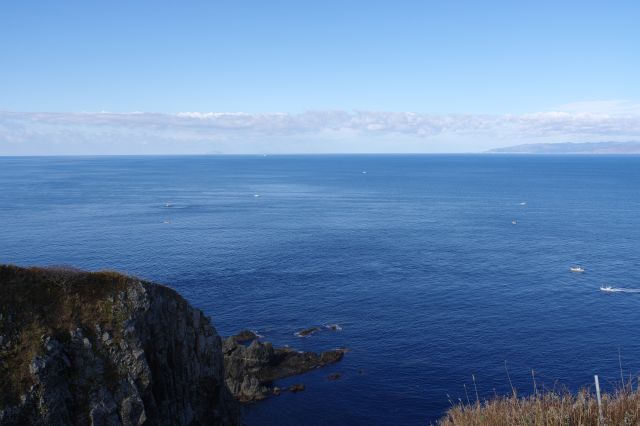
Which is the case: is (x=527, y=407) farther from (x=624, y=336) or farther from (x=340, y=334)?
(x=624, y=336)

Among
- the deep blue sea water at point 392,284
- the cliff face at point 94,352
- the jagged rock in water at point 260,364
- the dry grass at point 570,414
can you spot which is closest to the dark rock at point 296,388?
the deep blue sea water at point 392,284

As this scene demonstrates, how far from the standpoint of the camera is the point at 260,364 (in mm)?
64562

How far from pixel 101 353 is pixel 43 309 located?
17.1 ft

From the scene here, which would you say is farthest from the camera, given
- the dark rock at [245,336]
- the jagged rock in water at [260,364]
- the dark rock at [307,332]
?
the dark rock at [307,332]

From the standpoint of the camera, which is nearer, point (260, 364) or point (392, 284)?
point (260, 364)

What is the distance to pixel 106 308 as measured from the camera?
38781 mm

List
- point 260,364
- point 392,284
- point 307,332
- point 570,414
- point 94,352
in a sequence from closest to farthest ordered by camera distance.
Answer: point 570,414 < point 94,352 < point 260,364 < point 307,332 < point 392,284

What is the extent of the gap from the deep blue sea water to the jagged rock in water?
1740 millimetres

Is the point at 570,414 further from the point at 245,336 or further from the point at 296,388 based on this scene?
the point at 245,336

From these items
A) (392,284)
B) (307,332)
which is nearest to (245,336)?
(307,332)

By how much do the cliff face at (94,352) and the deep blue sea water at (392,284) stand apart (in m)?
18.1

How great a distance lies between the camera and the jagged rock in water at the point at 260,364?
2381 inches

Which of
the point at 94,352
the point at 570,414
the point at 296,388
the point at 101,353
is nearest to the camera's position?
the point at 570,414

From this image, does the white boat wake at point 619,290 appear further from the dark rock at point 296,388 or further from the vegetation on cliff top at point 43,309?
the vegetation on cliff top at point 43,309
